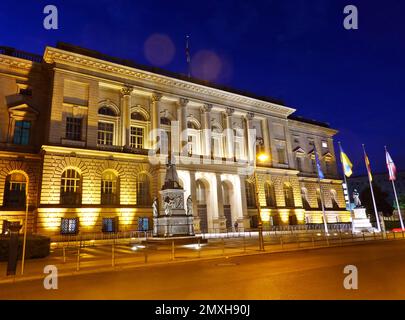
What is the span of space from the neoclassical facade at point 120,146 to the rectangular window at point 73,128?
104 millimetres

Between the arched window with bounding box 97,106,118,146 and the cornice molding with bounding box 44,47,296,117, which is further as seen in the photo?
the arched window with bounding box 97,106,118,146

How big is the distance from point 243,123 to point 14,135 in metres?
30.5

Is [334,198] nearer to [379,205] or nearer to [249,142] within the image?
[379,205]

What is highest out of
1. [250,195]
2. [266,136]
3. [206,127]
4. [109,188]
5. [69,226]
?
[266,136]

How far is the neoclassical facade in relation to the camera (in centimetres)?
2830

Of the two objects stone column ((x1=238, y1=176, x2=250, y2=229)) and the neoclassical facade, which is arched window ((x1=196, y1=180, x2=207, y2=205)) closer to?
the neoclassical facade

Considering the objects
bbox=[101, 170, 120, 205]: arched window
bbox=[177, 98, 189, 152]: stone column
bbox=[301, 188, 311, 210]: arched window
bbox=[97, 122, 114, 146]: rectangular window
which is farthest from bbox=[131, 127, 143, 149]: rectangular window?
bbox=[301, 188, 311, 210]: arched window

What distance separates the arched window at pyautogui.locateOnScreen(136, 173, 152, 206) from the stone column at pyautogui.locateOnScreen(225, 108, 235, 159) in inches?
511

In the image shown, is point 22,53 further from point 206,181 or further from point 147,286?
point 147,286

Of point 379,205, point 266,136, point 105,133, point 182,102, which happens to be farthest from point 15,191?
point 379,205

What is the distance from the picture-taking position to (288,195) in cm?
4541

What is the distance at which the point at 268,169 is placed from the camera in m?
43.0

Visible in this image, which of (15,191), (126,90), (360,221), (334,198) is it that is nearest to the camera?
(15,191)

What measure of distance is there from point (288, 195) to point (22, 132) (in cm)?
3757
